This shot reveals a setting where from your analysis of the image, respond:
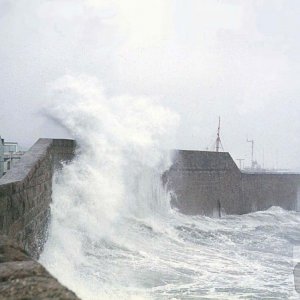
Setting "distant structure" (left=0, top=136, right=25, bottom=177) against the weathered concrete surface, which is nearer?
the weathered concrete surface

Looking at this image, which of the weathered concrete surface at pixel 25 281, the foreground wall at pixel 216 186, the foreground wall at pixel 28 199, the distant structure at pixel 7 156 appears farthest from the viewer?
the foreground wall at pixel 216 186

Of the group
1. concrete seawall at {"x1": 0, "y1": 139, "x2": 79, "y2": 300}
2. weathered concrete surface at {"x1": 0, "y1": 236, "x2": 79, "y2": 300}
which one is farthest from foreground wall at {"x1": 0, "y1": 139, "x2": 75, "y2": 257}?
weathered concrete surface at {"x1": 0, "y1": 236, "x2": 79, "y2": 300}

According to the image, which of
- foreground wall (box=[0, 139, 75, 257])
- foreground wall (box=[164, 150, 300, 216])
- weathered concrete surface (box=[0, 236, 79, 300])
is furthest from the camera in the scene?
foreground wall (box=[164, 150, 300, 216])

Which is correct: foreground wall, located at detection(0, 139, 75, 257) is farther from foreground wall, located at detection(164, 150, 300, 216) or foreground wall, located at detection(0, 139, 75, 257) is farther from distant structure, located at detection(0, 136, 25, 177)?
foreground wall, located at detection(164, 150, 300, 216)

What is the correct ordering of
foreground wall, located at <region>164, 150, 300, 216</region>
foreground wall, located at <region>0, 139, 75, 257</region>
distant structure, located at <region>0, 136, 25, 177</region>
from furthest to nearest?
foreground wall, located at <region>164, 150, 300, 216</region> → distant structure, located at <region>0, 136, 25, 177</region> → foreground wall, located at <region>0, 139, 75, 257</region>

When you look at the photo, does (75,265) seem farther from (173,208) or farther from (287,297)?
(173,208)

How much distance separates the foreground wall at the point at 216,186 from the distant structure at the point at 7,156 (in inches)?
201

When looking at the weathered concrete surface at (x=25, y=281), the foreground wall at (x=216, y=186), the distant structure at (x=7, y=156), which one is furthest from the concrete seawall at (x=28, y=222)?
the foreground wall at (x=216, y=186)

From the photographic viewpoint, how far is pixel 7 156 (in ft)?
32.2

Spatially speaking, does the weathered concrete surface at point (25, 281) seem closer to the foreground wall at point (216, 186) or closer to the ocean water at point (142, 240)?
the ocean water at point (142, 240)

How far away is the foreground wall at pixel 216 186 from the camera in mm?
14812

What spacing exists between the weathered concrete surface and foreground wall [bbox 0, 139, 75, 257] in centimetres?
195

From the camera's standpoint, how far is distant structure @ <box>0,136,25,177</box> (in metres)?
8.23

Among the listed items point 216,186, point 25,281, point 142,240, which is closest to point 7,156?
point 142,240
